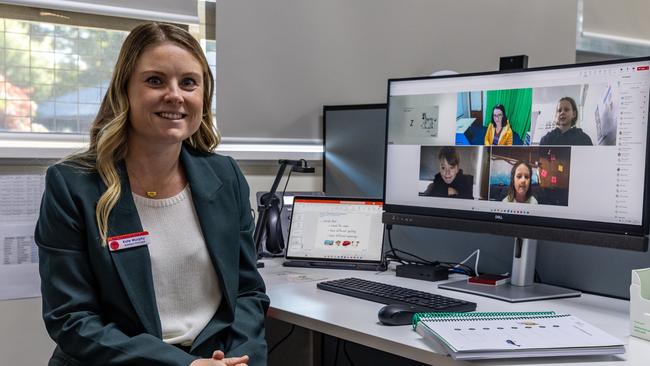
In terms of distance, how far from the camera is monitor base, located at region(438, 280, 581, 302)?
160cm

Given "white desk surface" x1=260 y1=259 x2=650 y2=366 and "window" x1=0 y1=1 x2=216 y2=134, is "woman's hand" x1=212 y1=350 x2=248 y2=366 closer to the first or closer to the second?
"white desk surface" x1=260 y1=259 x2=650 y2=366

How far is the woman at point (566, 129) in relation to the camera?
5.06ft

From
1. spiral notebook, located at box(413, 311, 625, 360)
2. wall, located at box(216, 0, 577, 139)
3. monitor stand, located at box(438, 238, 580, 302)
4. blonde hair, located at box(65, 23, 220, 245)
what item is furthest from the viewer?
wall, located at box(216, 0, 577, 139)

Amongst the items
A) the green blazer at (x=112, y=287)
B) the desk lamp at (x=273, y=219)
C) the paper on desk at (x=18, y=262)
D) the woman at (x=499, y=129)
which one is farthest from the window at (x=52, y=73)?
the woman at (x=499, y=129)

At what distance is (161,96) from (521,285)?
98 cm

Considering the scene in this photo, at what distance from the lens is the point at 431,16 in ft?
9.66

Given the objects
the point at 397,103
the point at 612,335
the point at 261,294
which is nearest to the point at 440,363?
the point at 612,335

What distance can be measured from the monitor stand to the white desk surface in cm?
3

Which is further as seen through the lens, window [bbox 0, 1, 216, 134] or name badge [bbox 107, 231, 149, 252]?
window [bbox 0, 1, 216, 134]

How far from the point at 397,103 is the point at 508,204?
1.47 feet

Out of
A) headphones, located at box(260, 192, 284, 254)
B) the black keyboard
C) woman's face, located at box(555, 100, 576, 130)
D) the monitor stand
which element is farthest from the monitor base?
headphones, located at box(260, 192, 284, 254)

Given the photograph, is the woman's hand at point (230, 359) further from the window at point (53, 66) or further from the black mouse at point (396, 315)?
the window at point (53, 66)

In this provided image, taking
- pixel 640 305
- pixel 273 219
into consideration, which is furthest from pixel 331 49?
pixel 640 305

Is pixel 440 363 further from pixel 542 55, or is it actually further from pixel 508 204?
pixel 542 55
